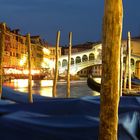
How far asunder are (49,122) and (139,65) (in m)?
33.3

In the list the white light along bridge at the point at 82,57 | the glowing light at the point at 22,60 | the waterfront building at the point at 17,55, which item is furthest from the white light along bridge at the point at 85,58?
the glowing light at the point at 22,60

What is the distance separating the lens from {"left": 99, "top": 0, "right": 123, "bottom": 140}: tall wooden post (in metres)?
2.11

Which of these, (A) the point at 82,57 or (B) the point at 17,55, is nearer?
(B) the point at 17,55

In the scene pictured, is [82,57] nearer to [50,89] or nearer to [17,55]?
[17,55]

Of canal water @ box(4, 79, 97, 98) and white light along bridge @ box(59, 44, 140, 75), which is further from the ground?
white light along bridge @ box(59, 44, 140, 75)

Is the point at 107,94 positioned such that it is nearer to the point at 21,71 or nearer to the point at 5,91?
the point at 5,91

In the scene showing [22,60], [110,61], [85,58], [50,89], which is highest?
[85,58]

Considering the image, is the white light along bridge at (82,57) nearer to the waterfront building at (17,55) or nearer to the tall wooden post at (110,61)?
the waterfront building at (17,55)

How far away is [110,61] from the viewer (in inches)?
83.3

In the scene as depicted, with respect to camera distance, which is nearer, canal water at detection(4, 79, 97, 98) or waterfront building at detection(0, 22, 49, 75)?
canal water at detection(4, 79, 97, 98)

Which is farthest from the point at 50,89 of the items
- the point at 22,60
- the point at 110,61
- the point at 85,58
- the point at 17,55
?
the point at 85,58

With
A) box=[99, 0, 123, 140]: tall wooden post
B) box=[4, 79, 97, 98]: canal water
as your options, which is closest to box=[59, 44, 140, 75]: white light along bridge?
box=[4, 79, 97, 98]: canal water

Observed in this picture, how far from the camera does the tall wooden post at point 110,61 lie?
211 cm

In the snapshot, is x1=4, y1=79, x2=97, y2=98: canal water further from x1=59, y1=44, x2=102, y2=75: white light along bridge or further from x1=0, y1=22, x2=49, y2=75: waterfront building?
x1=59, y1=44, x2=102, y2=75: white light along bridge
